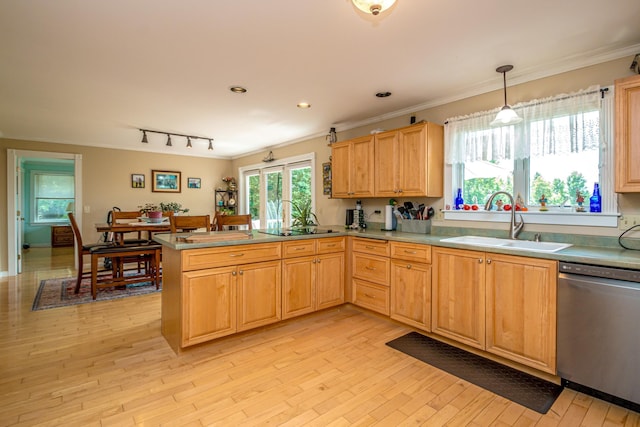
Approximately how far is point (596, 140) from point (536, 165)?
17.5 inches

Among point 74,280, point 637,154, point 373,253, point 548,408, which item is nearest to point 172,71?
point 373,253

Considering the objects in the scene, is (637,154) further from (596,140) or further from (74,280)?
(74,280)

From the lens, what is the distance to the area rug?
12.3ft

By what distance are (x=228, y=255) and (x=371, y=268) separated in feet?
4.83

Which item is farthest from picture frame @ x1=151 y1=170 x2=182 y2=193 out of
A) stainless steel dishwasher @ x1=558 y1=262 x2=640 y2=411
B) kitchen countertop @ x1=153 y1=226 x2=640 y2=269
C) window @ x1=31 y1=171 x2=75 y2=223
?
stainless steel dishwasher @ x1=558 y1=262 x2=640 y2=411

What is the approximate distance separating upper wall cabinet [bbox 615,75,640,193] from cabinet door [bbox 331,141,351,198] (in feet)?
7.97

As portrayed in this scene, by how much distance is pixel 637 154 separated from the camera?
196 centimetres

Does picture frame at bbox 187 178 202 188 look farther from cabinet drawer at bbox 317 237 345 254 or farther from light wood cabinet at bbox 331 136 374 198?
cabinet drawer at bbox 317 237 345 254

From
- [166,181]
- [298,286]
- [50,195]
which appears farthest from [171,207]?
[50,195]

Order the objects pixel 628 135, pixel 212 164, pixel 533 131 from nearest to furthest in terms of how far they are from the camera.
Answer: pixel 628 135
pixel 533 131
pixel 212 164

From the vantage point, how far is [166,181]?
6.57 metres

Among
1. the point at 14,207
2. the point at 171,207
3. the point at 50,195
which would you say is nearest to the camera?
the point at 14,207

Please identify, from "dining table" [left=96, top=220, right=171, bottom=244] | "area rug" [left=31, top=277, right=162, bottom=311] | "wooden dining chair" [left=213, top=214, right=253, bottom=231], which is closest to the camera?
"wooden dining chair" [left=213, top=214, right=253, bottom=231]

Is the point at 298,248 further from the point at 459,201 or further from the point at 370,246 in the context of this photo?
the point at 459,201
